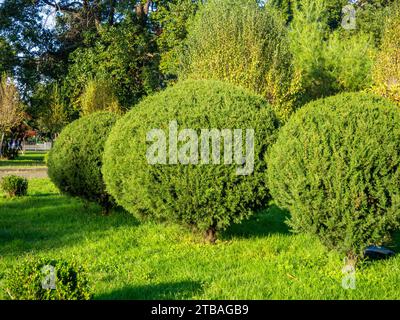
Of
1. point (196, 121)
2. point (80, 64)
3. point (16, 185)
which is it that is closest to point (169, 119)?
point (196, 121)

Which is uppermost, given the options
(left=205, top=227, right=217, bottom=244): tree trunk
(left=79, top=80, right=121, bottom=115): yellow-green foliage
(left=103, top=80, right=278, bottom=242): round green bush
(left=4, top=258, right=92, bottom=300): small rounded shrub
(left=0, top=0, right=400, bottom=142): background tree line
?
(left=0, top=0, right=400, bottom=142): background tree line

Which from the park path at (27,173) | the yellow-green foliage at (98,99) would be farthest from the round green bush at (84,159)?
the yellow-green foliage at (98,99)

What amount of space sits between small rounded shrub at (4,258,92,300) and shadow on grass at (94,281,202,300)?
2.94 feet

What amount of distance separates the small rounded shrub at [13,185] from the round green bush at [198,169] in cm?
710

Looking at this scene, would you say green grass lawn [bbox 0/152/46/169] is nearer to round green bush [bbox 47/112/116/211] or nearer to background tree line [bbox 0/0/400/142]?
background tree line [bbox 0/0/400/142]

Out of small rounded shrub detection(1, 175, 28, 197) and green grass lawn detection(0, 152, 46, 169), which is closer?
small rounded shrub detection(1, 175, 28, 197)

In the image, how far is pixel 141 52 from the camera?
3347cm

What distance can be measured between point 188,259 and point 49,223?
4343 mm

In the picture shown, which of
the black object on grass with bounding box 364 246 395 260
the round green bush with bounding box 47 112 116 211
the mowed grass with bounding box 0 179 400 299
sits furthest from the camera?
the round green bush with bounding box 47 112 116 211

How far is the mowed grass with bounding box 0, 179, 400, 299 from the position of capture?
5.76m

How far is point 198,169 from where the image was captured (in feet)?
24.5

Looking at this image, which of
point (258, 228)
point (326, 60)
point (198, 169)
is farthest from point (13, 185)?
point (326, 60)

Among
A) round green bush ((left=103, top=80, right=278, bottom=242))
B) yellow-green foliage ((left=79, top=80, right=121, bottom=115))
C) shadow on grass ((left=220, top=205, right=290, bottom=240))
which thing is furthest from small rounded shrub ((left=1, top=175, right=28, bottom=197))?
yellow-green foliage ((left=79, top=80, right=121, bottom=115))

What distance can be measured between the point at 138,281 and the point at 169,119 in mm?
2642
